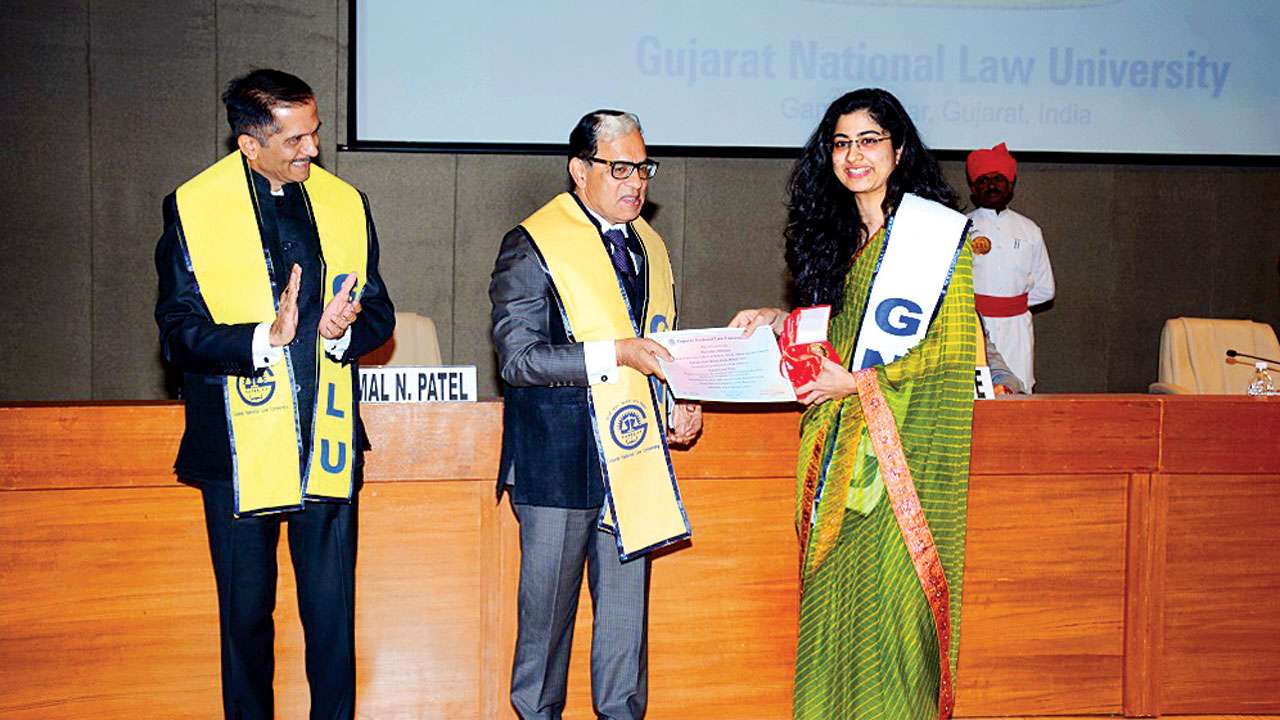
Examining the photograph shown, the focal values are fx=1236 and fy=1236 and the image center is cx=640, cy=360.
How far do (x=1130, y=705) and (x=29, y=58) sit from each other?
15.7ft

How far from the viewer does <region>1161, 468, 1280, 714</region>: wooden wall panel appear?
3.15 meters

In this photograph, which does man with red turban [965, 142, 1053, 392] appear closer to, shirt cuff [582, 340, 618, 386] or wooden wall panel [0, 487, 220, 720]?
shirt cuff [582, 340, 618, 386]

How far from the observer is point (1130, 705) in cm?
314

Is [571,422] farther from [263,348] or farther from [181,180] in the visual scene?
[181,180]

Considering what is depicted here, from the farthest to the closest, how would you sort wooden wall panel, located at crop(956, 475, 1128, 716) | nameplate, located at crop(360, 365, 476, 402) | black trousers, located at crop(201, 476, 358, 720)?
nameplate, located at crop(360, 365, 476, 402)
wooden wall panel, located at crop(956, 475, 1128, 716)
black trousers, located at crop(201, 476, 358, 720)

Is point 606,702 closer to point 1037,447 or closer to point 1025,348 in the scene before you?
point 1037,447

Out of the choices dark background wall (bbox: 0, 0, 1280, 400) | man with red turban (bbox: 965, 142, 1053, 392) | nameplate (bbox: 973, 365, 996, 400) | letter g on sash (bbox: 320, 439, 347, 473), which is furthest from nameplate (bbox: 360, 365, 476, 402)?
man with red turban (bbox: 965, 142, 1053, 392)

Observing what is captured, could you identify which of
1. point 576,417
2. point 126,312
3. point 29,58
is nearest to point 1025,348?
point 576,417

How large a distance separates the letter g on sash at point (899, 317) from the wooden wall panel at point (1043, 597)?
0.80 metres

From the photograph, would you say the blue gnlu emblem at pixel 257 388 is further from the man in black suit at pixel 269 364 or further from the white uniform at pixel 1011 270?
the white uniform at pixel 1011 270

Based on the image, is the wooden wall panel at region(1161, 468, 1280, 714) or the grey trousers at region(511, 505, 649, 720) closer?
the grey trousers at region(511, 505, 649, 720)

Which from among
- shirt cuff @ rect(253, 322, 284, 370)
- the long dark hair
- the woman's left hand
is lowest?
the woman's left hand

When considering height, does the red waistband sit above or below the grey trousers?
above

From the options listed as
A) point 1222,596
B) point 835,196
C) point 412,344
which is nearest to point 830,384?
point 835,196
